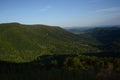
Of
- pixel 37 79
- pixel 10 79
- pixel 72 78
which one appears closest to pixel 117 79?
Answer: pixel 72 78

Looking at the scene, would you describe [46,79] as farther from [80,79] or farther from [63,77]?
[80,79]

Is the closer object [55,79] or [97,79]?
[97,79]

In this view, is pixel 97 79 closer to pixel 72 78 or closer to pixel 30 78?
pixel 72 78

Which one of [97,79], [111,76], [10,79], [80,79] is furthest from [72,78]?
[10,79]

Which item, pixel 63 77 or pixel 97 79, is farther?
pixel 63 77

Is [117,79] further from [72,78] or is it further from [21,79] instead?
[21,79]

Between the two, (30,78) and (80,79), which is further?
(30,78)

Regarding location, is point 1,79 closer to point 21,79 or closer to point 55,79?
point 21,79
